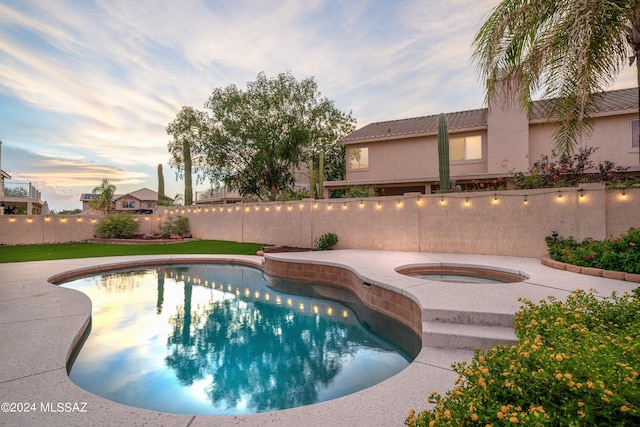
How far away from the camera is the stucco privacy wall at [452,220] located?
9.08 metres

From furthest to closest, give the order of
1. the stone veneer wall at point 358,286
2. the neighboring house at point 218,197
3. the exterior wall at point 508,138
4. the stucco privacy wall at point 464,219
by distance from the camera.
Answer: the neighboring house at point 218,197, the exterior wall at point 508,138, the stucco privacy wall at point 464,219, the stone veneer wall at point 358,286

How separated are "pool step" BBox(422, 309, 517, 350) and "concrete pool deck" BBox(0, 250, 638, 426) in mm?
54

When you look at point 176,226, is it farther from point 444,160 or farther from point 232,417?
point 232,417

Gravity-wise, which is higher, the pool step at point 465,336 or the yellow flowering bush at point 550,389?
the yellow flowering bush at point 550,389

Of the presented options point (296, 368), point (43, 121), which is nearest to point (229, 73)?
→ point (43, 121)

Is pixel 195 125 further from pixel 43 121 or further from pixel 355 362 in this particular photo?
pixel 355 362

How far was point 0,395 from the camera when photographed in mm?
3254

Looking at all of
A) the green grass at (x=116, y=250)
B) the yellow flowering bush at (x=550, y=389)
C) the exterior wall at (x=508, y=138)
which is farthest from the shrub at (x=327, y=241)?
the yellow flowering bush at (x=550, y=389)

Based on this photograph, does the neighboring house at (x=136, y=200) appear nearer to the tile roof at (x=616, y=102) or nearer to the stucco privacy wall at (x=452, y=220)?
the stucco privacy wall at (x=452, y=220)

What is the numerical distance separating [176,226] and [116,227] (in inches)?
142

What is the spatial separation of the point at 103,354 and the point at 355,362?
13.7 ft

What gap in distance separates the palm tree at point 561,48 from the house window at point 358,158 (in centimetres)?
1216

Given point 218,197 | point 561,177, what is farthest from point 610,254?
point 218,197

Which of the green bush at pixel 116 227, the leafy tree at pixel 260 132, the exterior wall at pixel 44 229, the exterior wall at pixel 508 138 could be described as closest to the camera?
the exterior wall at pixel 508 138
